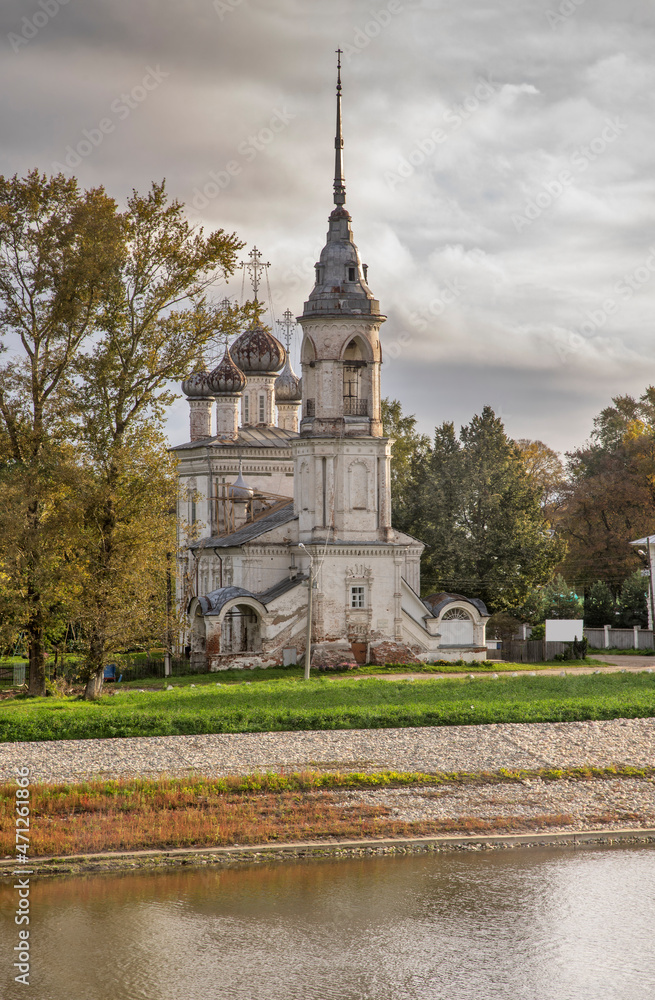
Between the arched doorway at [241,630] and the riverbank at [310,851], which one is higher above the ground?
the arched doorway at [241,630]

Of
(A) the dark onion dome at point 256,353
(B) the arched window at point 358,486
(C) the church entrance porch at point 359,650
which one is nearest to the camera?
(C) the church entrance porch at point 359,650

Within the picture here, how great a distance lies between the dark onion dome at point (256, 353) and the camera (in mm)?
50250

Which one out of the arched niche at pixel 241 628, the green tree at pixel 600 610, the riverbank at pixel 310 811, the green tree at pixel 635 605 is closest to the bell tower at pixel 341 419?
the arched niche at pixel 241 628

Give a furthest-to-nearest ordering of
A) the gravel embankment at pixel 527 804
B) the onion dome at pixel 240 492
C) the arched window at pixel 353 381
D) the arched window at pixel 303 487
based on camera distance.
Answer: the onion dome at pixel 240 492
the arched window at pixel 353 381
the arched window at pixel 303 487
the gravel embankment at pixel 527 804

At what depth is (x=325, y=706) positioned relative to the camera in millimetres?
25078

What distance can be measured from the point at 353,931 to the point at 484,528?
3289cm

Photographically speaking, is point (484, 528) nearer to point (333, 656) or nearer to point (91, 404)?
point (333, 656)

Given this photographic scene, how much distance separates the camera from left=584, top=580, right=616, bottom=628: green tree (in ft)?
155

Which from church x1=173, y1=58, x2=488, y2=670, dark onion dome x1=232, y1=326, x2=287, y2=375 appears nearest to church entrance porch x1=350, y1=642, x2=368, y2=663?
church x1=173, y1=58, x2=488, y2=670

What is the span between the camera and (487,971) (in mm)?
12578

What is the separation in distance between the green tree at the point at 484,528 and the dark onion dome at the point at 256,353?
835 centimetres

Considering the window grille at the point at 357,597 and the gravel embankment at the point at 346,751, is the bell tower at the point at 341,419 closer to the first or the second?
the window grille at the point at 357,597

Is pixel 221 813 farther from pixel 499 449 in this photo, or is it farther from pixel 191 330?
pixel 499 449

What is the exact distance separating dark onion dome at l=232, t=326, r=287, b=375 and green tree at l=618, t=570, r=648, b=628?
1731cm
